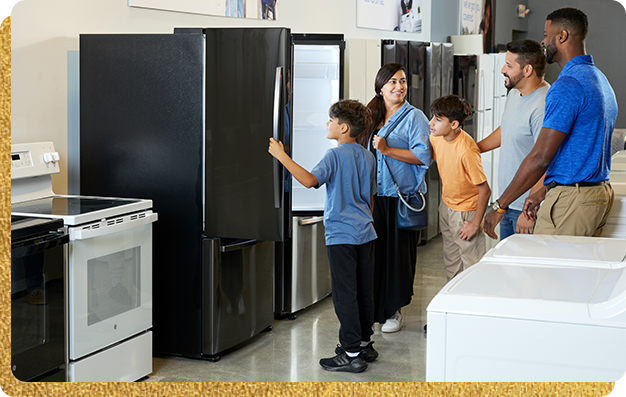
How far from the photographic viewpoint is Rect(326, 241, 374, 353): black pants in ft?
9.21

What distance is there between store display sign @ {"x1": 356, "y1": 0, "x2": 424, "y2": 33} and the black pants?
3.49 meters

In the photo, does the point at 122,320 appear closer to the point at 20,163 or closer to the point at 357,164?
the point at 20,163

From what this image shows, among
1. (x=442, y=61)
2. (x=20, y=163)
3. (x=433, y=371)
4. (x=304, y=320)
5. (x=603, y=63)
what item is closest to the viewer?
(x=433, y=371)

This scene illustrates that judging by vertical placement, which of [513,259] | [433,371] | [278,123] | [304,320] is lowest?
[304,320]

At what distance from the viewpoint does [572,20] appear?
219 cm

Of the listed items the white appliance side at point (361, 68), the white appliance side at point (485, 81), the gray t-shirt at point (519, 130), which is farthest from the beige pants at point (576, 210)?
the white appliance side at point (485, 81)

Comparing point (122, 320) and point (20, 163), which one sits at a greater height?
point (20, 163)

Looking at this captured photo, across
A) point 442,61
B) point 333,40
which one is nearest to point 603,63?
point 442,61

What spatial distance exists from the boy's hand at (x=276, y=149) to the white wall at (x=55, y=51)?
3.35ft

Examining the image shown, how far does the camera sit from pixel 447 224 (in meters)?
3.23

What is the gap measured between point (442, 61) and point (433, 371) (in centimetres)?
477

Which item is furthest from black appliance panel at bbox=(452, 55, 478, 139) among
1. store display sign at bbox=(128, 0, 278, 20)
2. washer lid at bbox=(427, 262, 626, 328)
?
washer lid at bbox=(427, 262, 626, 328)

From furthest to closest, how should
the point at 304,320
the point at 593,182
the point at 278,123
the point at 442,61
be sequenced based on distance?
the point at 442,61, the point at 304,320, the point at 278,123, the point at 593,182

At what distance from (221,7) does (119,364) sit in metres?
2.24
